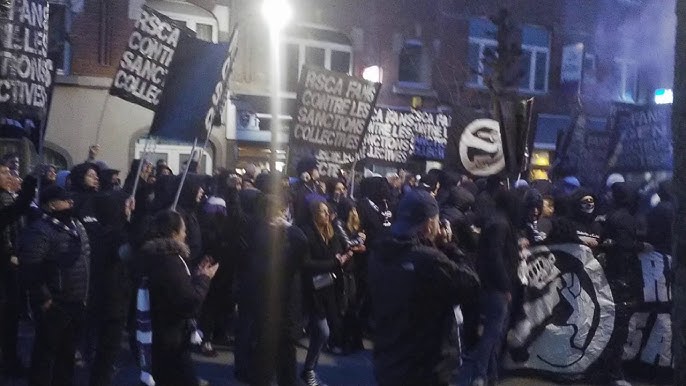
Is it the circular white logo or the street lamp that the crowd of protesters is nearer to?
the circular white logo

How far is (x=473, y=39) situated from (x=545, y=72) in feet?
8.18

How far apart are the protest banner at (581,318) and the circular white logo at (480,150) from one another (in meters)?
4.40

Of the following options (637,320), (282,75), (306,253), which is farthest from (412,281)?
(282,75)

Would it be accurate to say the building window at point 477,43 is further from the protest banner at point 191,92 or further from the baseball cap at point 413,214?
the baseball cap at point 413,214

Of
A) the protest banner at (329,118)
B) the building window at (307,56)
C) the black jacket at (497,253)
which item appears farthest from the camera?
the building window at (307,56)

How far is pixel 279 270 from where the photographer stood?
6656mm

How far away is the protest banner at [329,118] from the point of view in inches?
493

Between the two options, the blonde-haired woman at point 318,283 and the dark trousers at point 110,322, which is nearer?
the dark trousers at point 110,322

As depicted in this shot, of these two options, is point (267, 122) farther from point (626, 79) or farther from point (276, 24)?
point (626, 79)

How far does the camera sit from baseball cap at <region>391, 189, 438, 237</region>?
475 cm

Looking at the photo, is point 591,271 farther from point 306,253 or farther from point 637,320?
point 306,253

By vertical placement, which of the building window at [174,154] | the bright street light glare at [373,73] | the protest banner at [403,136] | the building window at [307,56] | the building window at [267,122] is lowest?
the building window at [174,154]

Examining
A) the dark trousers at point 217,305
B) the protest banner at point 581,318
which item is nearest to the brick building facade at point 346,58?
the dark trousers at point 217,305

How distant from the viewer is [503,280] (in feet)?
24.3
